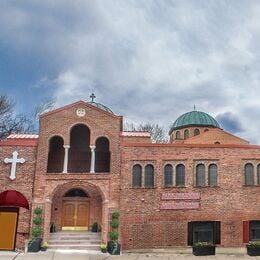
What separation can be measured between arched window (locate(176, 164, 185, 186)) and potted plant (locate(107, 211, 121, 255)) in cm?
396

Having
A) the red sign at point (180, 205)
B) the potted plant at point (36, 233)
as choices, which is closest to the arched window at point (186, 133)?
the red sign at point (180, 205)

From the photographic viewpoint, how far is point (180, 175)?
880 inches

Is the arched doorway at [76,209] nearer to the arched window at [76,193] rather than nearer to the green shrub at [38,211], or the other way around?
the arched window at [76,193]

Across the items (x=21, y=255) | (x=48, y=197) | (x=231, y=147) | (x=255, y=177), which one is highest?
(x=231, y=147)

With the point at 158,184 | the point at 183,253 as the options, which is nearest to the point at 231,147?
the point at 158,184

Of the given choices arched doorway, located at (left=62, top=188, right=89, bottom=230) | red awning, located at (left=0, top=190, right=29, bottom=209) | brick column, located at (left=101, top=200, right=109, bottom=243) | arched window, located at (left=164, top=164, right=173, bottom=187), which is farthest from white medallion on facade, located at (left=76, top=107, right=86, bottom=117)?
arched window, located at (left=164, top=164, right=173, bottom=187)

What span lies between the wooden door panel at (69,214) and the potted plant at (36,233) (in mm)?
2705

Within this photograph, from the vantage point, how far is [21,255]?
19.7 m

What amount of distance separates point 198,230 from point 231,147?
509cm

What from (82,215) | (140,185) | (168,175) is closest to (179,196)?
(168,175)

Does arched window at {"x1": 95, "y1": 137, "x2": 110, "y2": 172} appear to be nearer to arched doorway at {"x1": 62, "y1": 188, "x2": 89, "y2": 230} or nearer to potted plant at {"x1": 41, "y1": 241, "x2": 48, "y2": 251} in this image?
arched doorway at {"x1": 62, "y1": 188, "x2": 89, "y2": 230}

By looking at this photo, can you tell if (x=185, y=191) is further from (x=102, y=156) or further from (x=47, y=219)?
(x=47, y=219)

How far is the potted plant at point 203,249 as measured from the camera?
20.8 metres

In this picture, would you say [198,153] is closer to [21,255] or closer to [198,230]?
[198,230]
